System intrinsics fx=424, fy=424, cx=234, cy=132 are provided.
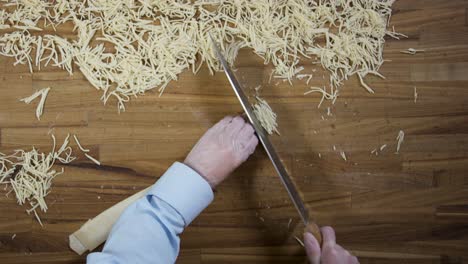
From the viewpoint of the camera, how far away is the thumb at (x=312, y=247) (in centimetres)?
79

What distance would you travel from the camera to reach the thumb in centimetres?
79

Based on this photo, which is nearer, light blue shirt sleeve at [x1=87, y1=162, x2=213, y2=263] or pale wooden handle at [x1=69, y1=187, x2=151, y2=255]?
light blue shirt sleeve at [x1=87, y1=162, x2=213, y2=263]

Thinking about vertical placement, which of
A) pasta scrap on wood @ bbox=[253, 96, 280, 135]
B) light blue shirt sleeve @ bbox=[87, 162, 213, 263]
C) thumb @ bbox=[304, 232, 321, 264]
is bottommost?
thumb @ bbox=[304, 232, 321, 264]

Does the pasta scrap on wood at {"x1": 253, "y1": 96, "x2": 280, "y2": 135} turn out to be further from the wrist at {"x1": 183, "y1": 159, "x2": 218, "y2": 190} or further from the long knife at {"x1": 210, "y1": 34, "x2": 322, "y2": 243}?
the wrist at {"x1": 183, "y1": 159, "x2": 218, "y2": 190}

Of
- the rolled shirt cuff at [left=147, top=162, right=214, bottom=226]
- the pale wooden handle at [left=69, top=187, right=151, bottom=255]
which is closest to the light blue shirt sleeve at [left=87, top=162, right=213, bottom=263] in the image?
the rolled shirt cuff at [left=147, top=162, right=214, bottom=226]

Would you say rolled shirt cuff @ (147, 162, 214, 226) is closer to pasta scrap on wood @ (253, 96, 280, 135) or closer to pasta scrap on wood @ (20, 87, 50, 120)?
pasta scrap on wood @ (253, 96, 280, 135)

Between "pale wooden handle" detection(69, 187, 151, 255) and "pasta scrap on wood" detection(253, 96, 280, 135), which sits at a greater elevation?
"pasta scrap on wood" detection(253, 96, 280, 135)

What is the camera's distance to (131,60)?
884 millimetres

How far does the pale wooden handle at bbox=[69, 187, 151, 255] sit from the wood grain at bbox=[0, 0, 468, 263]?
2cm

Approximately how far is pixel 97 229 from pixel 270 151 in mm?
390

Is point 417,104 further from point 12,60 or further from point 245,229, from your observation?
point 12,60

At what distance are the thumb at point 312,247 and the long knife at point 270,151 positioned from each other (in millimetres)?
12

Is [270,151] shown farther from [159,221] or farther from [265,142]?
[159,221]

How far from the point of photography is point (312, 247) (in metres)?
0.79
